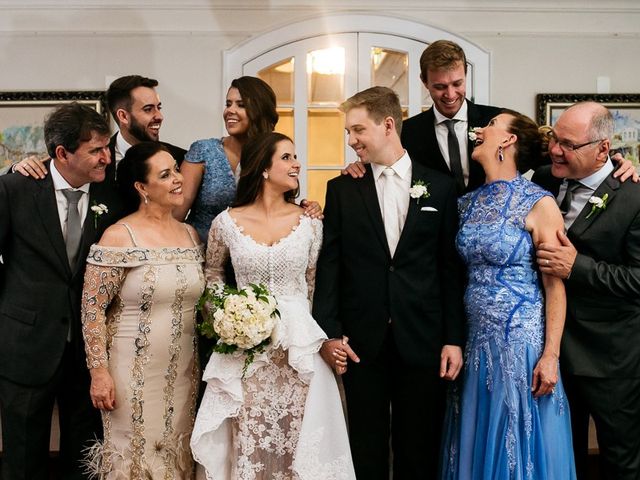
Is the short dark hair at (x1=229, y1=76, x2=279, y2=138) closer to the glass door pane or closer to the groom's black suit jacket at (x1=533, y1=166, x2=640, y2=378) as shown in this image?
the groom's black suit jacket at (x1=533, y1=166, x2=640, y2=378)

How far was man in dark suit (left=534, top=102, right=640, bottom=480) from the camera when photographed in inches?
114

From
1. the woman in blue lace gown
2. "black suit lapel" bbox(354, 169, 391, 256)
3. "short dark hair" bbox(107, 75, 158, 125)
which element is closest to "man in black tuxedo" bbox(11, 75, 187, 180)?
"short dark hair" bbox(107, 75, 158, 125)

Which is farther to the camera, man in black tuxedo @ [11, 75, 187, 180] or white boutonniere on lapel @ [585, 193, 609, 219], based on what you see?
man in black tuxedo @ [11, 75, 187, 180]

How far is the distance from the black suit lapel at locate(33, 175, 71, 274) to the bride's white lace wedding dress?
750 mm

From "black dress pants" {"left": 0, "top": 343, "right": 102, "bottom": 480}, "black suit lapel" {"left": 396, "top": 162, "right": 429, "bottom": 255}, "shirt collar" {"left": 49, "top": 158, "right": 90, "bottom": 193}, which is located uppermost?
"shirt collar" {"left": 49, "top": 158, "right": 90, "bottom": 193}

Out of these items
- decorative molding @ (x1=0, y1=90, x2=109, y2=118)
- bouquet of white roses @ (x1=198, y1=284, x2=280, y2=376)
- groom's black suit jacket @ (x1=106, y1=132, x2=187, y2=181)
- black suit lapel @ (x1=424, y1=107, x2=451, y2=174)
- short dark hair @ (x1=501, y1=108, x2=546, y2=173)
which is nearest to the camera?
bouquet of white roses @ (x1=198, y1=284, x2=280, y2=376)

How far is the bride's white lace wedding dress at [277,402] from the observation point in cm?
277

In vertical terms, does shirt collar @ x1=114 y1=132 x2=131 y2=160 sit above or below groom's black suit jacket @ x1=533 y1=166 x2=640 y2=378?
above

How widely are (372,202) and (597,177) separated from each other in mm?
1028

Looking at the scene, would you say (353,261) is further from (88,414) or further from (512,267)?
(88,414)

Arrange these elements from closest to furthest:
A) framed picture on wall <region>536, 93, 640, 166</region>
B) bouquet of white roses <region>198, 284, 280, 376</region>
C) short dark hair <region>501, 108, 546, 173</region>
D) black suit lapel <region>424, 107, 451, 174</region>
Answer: bouquet of white roses <region>198, 284, 280, 376</region>
short dark hair <region>501, 108, 546, 173</region>
black suit lapel <region>424, 107, 451, 174</region>
framed picture on wall <region>536, 93, 640, 166</region>

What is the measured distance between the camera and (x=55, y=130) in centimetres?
294

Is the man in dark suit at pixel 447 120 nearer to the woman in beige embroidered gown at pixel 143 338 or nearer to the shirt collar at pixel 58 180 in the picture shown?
the woman in beige embroidered gown at pixel 143 338

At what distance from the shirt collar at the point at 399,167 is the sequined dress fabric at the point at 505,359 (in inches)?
14.2
